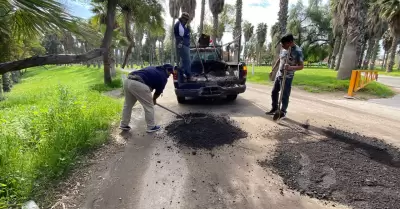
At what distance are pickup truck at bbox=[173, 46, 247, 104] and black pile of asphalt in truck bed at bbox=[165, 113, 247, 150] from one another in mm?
1155

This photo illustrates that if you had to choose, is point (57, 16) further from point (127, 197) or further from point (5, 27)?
point (127, 197)

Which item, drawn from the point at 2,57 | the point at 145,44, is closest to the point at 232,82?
the point at 2,57

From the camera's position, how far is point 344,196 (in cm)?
259

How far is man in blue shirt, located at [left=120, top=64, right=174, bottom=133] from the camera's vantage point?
462 centimetres

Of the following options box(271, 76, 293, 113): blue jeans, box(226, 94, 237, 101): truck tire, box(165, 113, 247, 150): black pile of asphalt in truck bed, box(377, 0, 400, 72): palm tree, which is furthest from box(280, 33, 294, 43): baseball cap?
box(377, 0, 400, 72): palm tree

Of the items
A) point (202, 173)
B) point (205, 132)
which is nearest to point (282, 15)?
point (205, 132)

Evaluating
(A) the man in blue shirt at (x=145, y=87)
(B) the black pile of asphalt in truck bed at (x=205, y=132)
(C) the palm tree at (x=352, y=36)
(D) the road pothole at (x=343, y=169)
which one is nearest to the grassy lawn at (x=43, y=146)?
(A) the man in blue shirt at (x=145, y=87)

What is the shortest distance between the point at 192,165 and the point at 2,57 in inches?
381

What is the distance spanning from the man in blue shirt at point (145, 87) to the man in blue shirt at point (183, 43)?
1.57 metres

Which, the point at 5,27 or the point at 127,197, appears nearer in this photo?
the point at 127,197

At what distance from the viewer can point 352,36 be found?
10.7 m

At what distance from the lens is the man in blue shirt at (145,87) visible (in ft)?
15.2

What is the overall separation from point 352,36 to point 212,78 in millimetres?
7875

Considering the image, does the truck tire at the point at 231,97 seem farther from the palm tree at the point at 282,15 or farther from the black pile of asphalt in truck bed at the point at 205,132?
the palm tree at the point at 282,15
